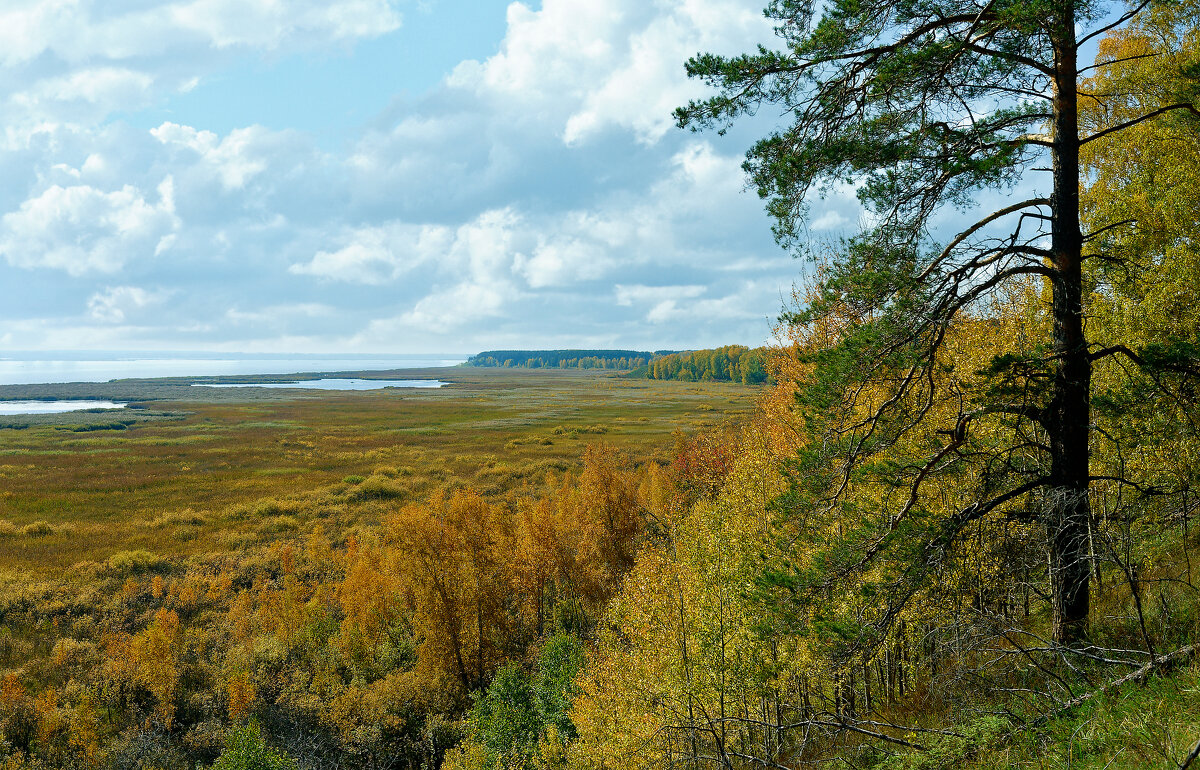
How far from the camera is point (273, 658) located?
3425 cm

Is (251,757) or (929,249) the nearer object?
(929,249)

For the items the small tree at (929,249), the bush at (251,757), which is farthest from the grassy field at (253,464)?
the small tree at (929,249)

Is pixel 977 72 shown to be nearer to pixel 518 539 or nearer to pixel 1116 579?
pixel 1116 579

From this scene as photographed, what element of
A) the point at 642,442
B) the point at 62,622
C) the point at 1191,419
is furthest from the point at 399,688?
the point at 642,442

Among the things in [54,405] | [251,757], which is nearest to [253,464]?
[251,757]

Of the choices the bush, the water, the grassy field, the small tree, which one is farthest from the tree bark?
the water

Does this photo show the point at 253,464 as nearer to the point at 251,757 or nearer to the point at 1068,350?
the point at 251,757

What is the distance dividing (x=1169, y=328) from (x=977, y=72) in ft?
30.9

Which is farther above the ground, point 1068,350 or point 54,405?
point 1068,350

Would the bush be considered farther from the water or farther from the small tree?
the water

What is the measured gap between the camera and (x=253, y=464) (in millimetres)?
87000

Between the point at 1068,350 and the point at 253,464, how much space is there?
327 ft

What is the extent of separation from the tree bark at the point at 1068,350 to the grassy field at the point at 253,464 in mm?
60748

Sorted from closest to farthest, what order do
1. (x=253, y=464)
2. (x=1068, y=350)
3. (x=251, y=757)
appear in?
(x=1068, y=350), (x=251, y=757), (x=253, y=464)
